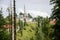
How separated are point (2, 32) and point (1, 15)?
4.32m

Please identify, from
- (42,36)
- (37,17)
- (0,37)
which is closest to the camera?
(0,37)

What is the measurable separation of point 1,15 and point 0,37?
578 cm

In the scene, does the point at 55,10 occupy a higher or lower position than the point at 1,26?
higher

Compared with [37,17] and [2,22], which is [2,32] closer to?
[2,22]

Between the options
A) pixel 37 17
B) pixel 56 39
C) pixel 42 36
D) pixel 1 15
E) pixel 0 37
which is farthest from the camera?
pixel 37 17

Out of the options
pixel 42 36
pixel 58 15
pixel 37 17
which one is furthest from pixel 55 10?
pixel 37 17

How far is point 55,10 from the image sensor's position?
36094mm

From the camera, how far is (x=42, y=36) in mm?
70250

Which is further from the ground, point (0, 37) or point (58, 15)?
point (58, 15)

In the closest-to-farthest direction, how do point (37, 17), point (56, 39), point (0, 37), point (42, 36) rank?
point (56, 39)
point (0, 37)
point (42, 36)
point (37, 17)

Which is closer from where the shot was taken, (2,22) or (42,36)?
(2,22)

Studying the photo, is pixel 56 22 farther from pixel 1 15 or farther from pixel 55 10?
pixel 1 15

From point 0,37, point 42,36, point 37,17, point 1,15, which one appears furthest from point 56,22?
point 37,17

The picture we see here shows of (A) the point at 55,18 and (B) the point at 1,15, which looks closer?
(A) the point at 55,18
